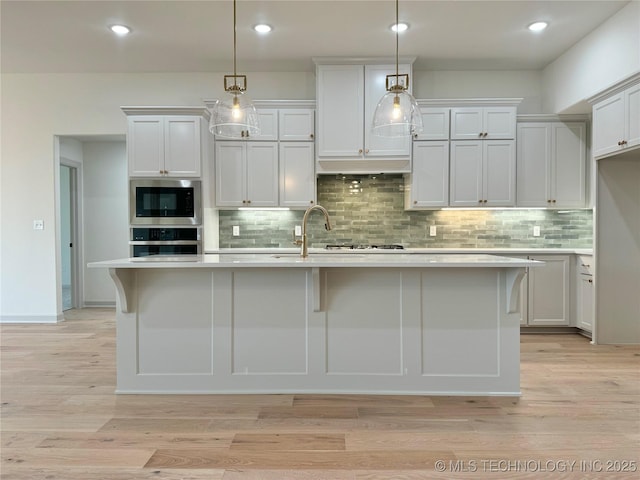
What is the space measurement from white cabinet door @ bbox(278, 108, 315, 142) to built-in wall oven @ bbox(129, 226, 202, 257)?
1.47m

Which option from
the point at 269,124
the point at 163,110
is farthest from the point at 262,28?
the point at 163,110

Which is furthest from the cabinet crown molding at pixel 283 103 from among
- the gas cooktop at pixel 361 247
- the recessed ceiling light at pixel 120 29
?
the gas cooktop at pixel 361 247

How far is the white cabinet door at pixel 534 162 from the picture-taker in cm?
492

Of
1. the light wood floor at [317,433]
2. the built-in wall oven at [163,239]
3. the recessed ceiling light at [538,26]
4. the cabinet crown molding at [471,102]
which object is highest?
the recessed ceiling light at [538,26]

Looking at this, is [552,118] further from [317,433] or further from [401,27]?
[317,433]

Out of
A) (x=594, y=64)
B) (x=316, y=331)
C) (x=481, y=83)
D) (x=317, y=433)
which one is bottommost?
(x=317, y=433)

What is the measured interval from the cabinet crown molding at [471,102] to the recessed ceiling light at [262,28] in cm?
183

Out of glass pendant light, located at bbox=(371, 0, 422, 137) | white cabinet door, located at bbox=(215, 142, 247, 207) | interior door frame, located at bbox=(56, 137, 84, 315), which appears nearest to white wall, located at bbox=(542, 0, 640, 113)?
glass pendant light, located at bbox=(371, 0, 422, 137)

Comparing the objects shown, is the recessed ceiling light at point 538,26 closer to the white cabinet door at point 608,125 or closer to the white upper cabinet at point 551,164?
the white cabinet door at point 608,125

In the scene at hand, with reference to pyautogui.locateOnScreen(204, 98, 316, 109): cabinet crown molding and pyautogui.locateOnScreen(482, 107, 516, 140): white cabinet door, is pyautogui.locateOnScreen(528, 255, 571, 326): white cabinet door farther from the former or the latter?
pyautogui.locateOnScreen(204, 98, 316, 109): cabinet crown molding

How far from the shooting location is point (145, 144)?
4.68m

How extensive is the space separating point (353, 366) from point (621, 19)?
12.5 ft

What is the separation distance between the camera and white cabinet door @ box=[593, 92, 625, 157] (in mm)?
3799

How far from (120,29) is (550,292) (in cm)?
515
